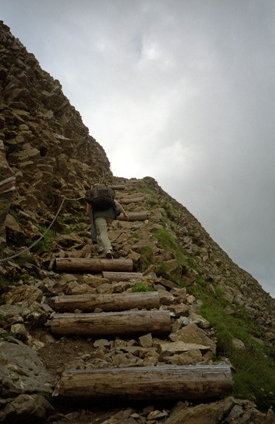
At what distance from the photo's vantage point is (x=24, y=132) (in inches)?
582

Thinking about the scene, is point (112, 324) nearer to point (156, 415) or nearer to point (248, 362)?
point (156, 415)

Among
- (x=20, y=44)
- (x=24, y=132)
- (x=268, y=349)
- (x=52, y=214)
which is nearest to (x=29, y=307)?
(x=268, y=349)

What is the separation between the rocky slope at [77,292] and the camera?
471 centimetres

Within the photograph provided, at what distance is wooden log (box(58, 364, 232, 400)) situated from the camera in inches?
191

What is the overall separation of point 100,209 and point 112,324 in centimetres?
562

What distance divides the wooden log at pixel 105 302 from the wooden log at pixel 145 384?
7.84 ft

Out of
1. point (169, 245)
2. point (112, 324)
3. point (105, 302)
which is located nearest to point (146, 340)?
point (112, 324)

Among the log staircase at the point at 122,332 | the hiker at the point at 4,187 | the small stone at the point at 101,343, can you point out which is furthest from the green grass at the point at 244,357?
the hiker at the point at 4,187

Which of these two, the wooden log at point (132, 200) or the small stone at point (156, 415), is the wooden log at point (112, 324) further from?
the wooden log at point (132, 200)

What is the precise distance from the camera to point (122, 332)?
6.73 m

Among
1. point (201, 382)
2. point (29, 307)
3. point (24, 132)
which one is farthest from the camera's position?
point (24, 132)

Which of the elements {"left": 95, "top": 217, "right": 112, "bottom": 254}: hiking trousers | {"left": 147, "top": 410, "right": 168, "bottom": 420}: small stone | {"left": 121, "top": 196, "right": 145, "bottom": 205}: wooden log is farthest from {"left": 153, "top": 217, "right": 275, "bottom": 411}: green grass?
{"left": 121, "top": 196, "right": 145, "bottom": 205}: wooden log

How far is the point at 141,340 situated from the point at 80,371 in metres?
1.69

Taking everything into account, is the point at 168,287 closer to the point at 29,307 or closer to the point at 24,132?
the point at 29,307
